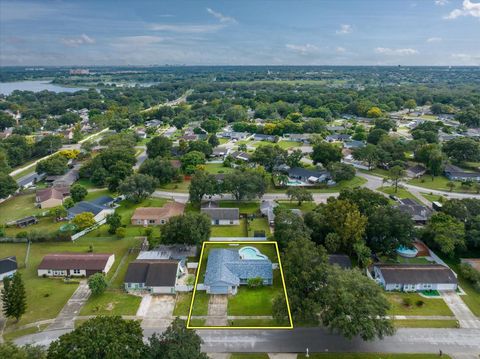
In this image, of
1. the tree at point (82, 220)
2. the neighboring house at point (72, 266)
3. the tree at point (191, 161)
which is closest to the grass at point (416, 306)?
the neighboring house at point (72, 266)

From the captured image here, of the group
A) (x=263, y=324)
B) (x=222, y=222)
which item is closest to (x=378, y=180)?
(x=222, y=222)

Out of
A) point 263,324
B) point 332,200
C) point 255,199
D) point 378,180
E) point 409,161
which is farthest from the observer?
point 409,161

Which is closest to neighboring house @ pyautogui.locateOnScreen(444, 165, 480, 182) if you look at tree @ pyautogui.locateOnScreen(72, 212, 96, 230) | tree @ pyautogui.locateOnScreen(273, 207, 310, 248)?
tree @ pyautogui.locateOnScreen(273, 207, 310, 248)

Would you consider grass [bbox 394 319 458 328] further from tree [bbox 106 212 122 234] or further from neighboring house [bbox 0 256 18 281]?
neighboring house [bbox 0 256 18 281]

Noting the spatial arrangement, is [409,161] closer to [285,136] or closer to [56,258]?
[285,136]

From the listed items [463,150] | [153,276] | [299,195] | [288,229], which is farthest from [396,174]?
[153,276]

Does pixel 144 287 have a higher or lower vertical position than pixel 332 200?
lower
